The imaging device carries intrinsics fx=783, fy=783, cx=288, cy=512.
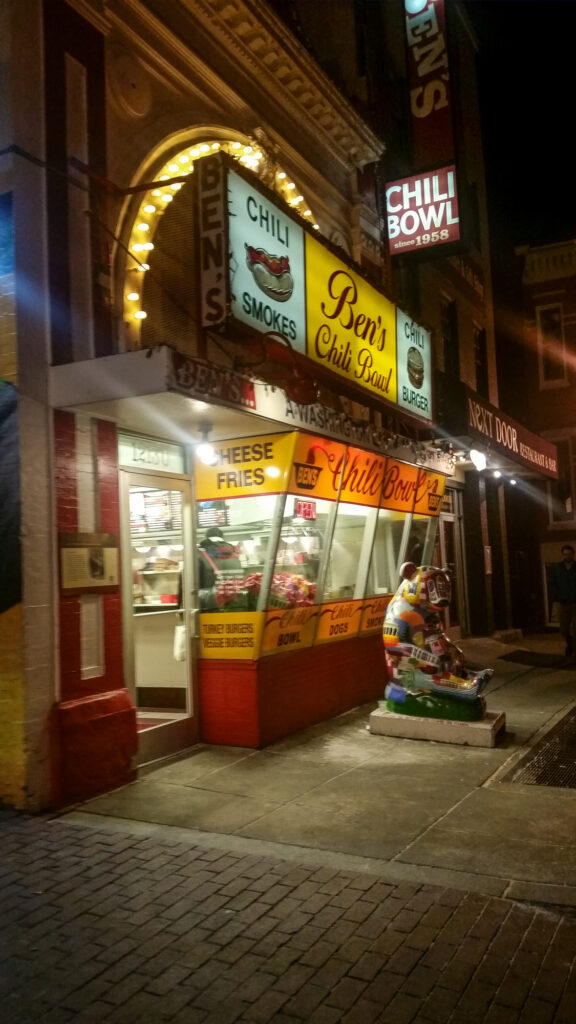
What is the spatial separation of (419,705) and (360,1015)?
4858 mm

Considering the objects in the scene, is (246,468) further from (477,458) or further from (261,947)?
(477,458)

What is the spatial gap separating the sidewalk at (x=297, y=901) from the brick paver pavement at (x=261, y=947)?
0.01m

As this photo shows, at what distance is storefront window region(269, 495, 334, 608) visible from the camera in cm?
819

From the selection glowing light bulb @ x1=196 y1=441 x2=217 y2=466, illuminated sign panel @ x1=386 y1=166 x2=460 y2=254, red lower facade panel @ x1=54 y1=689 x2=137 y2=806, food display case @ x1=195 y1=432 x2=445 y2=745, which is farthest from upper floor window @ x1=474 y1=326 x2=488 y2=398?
red lower facade panel @ x1=54 y1=689 x2=137 y2=806

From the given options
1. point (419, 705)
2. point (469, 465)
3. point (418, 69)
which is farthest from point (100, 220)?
point (469, 465)

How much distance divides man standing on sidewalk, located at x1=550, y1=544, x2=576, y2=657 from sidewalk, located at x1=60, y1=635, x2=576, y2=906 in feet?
17.3

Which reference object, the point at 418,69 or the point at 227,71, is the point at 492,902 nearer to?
the point at 227,71

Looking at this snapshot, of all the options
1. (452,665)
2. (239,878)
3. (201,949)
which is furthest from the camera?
(452,665)

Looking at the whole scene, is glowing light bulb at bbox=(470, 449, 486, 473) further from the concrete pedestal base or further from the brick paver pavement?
the brick paver pavement

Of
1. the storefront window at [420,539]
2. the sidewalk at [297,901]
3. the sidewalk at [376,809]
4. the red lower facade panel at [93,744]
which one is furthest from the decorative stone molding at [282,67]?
the sidewalk at [297,901]

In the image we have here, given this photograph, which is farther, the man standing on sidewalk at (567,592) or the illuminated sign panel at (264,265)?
the man standing on sidewalk at (567,592)

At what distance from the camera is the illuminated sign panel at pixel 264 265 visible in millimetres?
7012

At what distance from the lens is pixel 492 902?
4.19 m

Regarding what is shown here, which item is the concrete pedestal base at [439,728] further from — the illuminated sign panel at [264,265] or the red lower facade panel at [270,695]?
the illuminated sign panel at [264,265]
